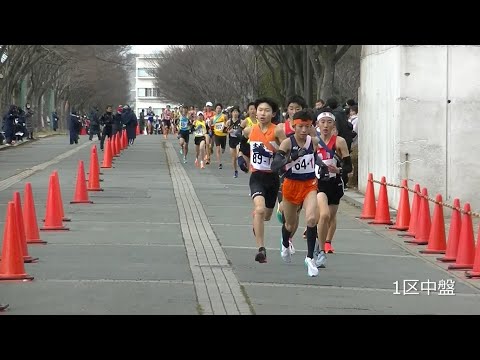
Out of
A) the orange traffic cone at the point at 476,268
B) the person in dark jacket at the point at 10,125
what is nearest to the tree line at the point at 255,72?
the person in dark jacket at the point at 10,125

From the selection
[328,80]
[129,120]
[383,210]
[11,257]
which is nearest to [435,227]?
[383,210]

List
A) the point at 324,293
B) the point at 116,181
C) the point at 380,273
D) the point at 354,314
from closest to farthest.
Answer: the point at 354,314, the point at 324,293, the point at 380,273, the point at 116,181

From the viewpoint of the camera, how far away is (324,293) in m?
12.6

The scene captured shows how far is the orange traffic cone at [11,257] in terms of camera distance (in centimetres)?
1298

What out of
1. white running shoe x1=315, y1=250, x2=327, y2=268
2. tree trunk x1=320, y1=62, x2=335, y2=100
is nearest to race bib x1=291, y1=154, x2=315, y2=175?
white running shoe x1=315, y1=250, x2=327, y2=268

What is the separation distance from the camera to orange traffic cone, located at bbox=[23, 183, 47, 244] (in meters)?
16.1

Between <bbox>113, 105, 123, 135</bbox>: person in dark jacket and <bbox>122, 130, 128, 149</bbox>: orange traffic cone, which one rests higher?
<bbox>113, 105, 123, 135</bbox>: person in dark jacket

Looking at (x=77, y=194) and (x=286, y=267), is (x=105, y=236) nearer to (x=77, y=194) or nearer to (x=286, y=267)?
(x=286, y=267)

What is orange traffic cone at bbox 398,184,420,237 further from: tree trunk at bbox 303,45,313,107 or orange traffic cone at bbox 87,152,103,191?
tree trunk at bbox 303,45,313,107

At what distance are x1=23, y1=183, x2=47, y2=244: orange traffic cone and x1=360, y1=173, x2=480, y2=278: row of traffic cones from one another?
16.2 feet

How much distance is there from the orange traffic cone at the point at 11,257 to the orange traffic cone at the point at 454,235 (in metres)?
5.16
